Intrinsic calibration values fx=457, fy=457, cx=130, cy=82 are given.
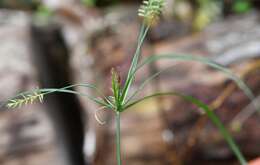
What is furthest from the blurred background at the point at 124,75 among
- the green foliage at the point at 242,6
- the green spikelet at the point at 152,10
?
the green spikelet at the point at 152,10

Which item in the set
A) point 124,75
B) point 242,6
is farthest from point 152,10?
point 242,6

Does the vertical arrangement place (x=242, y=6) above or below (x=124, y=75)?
above

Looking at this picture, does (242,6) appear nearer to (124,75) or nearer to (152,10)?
(124,75)

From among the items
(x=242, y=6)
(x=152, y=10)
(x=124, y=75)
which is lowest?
(x=152, y=10)

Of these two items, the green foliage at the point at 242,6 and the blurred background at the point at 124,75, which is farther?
the green foliage at the point at 242,6

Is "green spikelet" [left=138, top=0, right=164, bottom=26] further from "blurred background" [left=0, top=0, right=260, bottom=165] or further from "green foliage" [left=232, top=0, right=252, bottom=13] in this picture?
"green foliage" [left=232, top=0, right=252, bottom=13]

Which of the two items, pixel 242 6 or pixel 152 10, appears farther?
pixel 242 6

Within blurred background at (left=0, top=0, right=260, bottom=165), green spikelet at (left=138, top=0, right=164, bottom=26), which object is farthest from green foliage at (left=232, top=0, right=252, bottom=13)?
green spikelet at (left=138, top=0, right=164, bottom=26)

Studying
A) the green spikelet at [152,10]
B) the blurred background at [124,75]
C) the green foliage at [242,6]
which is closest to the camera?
the green spikelet at [152,10]

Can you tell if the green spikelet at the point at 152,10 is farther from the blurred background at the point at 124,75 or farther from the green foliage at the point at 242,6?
the green foliage at the point at 242,6
